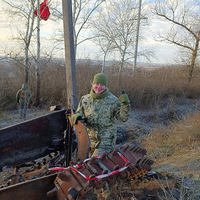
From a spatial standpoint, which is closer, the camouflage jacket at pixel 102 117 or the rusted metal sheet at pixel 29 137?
the camouflage jacket at pixel 102 117

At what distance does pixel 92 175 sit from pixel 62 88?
1163 cm

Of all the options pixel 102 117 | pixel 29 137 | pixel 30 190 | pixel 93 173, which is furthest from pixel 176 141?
pixel 30 190

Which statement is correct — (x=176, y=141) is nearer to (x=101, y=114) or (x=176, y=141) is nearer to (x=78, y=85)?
(x=101, y=114)

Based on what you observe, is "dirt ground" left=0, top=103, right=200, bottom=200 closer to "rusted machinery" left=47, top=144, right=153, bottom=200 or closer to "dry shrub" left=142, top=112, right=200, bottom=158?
"rusted machinery" left=47, top=144, right=153, bottom=200

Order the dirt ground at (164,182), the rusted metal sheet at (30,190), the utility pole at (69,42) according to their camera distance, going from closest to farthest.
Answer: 1. the rusted metal sheet at (30,190)
2. the dirt ground at (164,182)
3. the utility pole at (69,42)

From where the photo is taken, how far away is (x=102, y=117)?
119 inches

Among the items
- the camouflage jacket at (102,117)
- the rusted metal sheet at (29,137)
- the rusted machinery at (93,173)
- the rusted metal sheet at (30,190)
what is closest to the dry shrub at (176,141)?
the camouflage jacket at (102,117)

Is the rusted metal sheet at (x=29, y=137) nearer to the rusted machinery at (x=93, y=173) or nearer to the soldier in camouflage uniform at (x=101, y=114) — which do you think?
the soldier in camouflage uniform at (x=101, y=114)

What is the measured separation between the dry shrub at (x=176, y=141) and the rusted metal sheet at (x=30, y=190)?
4.37 meters

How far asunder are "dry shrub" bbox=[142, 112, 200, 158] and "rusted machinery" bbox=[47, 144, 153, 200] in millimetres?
3939

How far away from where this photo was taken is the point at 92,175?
1814 mm

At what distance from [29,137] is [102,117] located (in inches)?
49.1

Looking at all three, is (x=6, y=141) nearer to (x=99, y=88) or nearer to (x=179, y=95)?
(x=99, y=88)

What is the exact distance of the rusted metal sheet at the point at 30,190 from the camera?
6.28 ft
